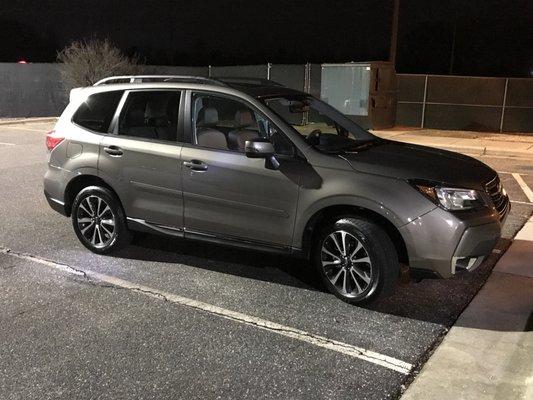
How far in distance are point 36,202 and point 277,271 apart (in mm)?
4478

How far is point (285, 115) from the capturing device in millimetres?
5449

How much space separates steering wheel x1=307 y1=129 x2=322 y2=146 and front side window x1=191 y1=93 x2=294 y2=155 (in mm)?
345

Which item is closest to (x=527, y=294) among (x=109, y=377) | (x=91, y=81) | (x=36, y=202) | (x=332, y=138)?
(x=332, y=138)

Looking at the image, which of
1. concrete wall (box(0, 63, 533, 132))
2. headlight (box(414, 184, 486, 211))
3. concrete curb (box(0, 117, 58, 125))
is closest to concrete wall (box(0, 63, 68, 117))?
concrete curb (box(0, 117, 58, 125))

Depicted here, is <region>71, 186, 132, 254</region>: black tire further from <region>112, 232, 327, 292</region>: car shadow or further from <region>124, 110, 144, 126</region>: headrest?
<region>124, 110, 144, 126</region>: headrest

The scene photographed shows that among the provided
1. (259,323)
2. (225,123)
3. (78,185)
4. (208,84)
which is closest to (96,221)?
(78,185)

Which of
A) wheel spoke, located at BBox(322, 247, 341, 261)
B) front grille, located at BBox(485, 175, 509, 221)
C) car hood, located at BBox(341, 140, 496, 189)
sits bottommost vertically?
wheel spoke, located at BBox(322, 247, 341, 261)

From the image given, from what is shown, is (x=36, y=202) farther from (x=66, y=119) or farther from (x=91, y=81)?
(x=91, y=81)

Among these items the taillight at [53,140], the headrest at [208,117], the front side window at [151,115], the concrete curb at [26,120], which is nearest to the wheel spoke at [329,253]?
the headrest at [208,117]

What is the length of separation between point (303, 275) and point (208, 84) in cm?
200

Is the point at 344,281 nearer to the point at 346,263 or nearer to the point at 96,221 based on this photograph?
the point at 346,263

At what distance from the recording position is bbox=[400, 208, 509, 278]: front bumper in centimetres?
437

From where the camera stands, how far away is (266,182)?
16.2 ft

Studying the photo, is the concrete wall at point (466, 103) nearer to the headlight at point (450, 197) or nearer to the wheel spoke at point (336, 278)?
the headlight at point (450, 197)
